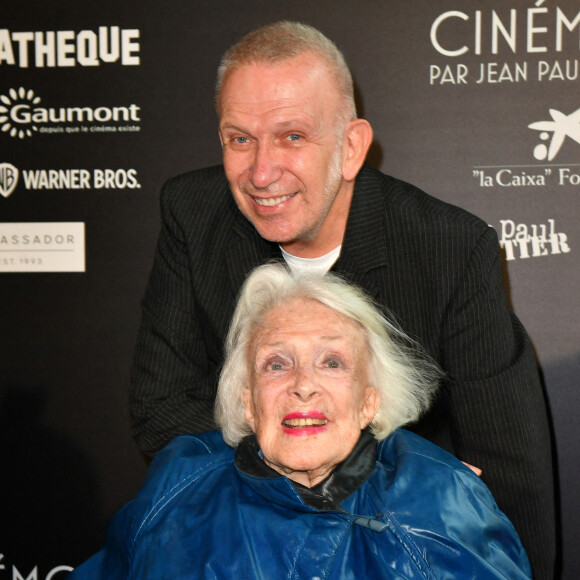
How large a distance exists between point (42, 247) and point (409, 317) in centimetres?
143

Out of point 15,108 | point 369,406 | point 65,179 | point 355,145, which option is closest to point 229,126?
point 355,145

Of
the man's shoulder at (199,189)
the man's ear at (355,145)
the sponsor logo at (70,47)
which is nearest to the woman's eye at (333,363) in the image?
the man's ear at (355,145)

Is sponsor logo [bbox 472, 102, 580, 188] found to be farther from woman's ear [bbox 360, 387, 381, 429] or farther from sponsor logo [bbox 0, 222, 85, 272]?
sponsor logo [bbox 0, 222, 85, 272]

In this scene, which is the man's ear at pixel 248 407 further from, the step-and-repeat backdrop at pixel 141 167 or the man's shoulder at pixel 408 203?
the step-and-repeat backdrop at pixel 141 167

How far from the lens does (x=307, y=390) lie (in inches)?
66.5

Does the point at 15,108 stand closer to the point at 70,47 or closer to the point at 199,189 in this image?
the point at 70,47

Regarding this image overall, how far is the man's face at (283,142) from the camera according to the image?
1.90 metres

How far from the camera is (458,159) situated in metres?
2.65

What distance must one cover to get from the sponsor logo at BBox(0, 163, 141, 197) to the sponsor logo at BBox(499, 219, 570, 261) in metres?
1.29

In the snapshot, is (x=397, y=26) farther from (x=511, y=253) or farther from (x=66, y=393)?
(x=66, y=393)

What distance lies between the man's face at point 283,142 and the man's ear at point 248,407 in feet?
1.31

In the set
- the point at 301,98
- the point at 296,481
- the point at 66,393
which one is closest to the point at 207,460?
the point at 296,481

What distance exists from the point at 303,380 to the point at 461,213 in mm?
716

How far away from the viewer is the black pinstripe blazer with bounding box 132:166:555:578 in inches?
79.6
